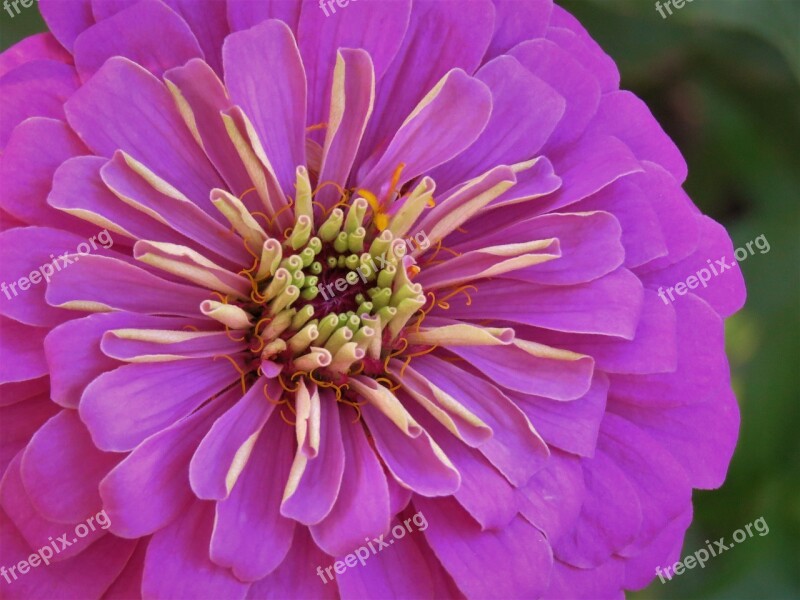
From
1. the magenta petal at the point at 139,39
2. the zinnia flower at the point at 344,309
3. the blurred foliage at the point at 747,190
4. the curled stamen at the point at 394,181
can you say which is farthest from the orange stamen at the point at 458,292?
the blurred foliage at the point at 747,190

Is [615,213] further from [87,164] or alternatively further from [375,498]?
[87,164]

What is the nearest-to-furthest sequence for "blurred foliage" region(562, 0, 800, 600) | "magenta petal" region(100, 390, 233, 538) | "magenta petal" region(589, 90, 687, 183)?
"magenta petal" region(100, 390, 233, 538), "magenta petal" region(589, 90, 687, 183), "blurred foliage" region(562, 0, 800, 600)

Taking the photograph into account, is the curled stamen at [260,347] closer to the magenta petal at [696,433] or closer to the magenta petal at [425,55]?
the magenta petal at [425,55]

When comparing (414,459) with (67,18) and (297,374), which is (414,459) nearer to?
(297,374)

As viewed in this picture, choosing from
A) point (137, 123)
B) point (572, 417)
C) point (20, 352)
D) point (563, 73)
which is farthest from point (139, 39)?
point (572, 417)

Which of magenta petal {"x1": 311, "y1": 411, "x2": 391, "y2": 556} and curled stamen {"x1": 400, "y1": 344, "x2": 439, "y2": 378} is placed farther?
curled stamen {"x1": 400, "y1": 344, "x2": 439, "y2": 378}

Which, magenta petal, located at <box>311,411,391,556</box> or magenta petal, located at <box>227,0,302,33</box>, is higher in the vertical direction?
magenta petal, located at <box>227,0,302,33</box>

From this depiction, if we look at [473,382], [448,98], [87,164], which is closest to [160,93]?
[87,164]

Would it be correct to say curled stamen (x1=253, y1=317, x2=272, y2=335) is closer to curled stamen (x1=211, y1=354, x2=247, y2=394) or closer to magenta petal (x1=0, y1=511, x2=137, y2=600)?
curled stamen (x1=211, y1=354, x2=247, y2=394)

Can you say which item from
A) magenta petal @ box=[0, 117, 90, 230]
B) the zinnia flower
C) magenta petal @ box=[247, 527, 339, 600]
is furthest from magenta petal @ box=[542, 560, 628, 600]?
magenta petal @ box=[0, 117, 90, 230]
